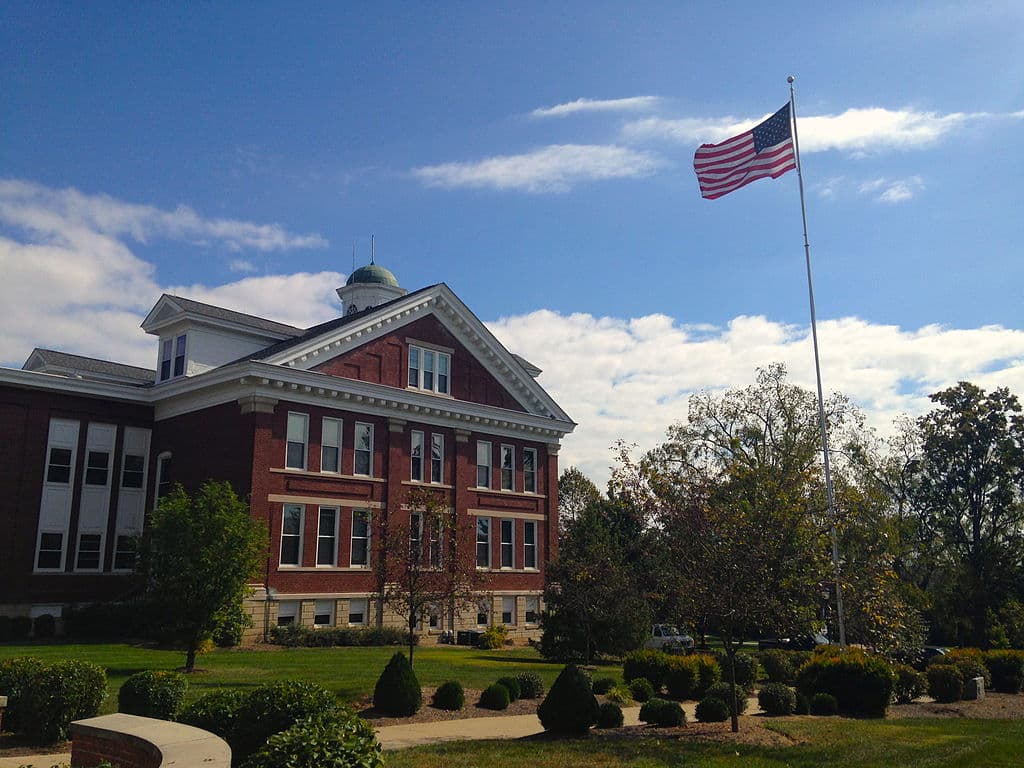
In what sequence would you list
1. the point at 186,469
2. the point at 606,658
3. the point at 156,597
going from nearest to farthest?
the point at 156,597
the point at 606,658
the point at 186,469

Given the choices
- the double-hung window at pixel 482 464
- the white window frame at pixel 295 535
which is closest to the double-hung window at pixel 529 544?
the double-hung window at pixel 482 464

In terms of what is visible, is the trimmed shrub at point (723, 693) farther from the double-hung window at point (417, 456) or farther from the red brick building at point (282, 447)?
the double-hung window at point (417, 456)

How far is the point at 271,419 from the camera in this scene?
3484cm

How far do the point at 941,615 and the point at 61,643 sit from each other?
4421 cm

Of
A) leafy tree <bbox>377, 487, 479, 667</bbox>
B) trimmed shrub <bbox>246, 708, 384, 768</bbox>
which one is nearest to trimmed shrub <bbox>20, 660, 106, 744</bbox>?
trimmed shrub <bbox>246, 708, 384, 768</bbox>

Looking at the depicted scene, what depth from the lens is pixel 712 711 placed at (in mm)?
17266

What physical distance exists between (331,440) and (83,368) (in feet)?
43.4

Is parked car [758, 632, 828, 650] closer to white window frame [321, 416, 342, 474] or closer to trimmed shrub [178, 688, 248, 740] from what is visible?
white window frame [321, 416, 342, 474]

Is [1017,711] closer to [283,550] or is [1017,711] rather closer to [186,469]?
[283,550]

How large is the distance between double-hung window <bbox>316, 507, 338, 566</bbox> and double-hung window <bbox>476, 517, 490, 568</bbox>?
7.85 meters

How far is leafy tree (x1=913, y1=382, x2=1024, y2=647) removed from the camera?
50.5m

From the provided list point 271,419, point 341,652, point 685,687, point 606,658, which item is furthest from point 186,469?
point 685,687

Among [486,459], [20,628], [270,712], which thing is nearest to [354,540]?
[486,459]

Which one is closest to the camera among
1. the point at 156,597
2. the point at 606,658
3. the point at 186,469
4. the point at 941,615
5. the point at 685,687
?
the point at 685,687
